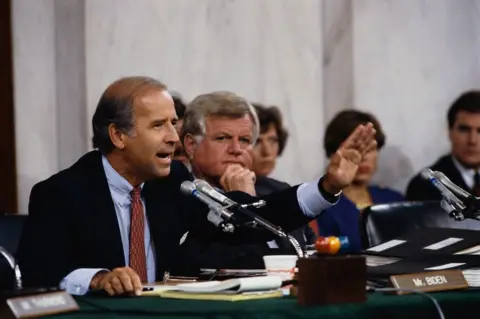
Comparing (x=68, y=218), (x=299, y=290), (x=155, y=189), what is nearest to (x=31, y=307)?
(x=299, y=290)

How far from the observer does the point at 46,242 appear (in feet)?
11.5

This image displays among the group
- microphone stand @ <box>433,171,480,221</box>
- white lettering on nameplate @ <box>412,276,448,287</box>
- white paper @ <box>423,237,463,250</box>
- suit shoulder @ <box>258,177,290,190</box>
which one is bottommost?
white lettering on nameplate @ <box>412,276,448,287</box>

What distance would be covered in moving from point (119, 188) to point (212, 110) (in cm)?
96

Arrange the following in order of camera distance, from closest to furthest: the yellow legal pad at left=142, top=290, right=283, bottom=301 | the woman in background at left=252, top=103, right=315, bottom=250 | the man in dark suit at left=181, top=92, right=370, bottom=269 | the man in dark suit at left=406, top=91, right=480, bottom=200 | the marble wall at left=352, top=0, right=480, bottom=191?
the yellow legal pad at left=142, top=290, right=283, bottom=301 → the man in dark suit at left=181, top=92, right=370, bottom=269 → the woman in background at left=252, top=103, right=315, bottom=250 → the man in dark suit at left=406, top=91, right=480, bottom=200 → the marble wall at left=352, top=0, right=480, bottom=191

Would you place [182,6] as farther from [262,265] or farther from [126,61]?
[262,265]

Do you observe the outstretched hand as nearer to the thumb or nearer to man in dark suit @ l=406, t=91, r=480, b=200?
the thumb

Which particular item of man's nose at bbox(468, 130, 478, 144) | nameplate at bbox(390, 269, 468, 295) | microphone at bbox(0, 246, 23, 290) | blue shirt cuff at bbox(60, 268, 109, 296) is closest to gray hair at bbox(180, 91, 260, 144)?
microphone at bbox(0, 246, 23, 290)

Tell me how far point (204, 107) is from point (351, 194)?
1.73m

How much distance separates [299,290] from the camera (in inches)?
105

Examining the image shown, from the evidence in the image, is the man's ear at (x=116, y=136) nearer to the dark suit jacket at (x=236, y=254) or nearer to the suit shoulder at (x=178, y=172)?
the suit shoulder at (x=178, y=172)

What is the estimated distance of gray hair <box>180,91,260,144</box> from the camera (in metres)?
4.61

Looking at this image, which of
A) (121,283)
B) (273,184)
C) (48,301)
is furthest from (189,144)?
(48,301)

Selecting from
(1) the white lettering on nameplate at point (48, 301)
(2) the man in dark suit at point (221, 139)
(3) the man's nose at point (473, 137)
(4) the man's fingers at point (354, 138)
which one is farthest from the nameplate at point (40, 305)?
(3) the man's nose at point (473, 137)

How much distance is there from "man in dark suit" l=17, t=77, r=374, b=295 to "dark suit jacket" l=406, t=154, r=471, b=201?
7.37ft
